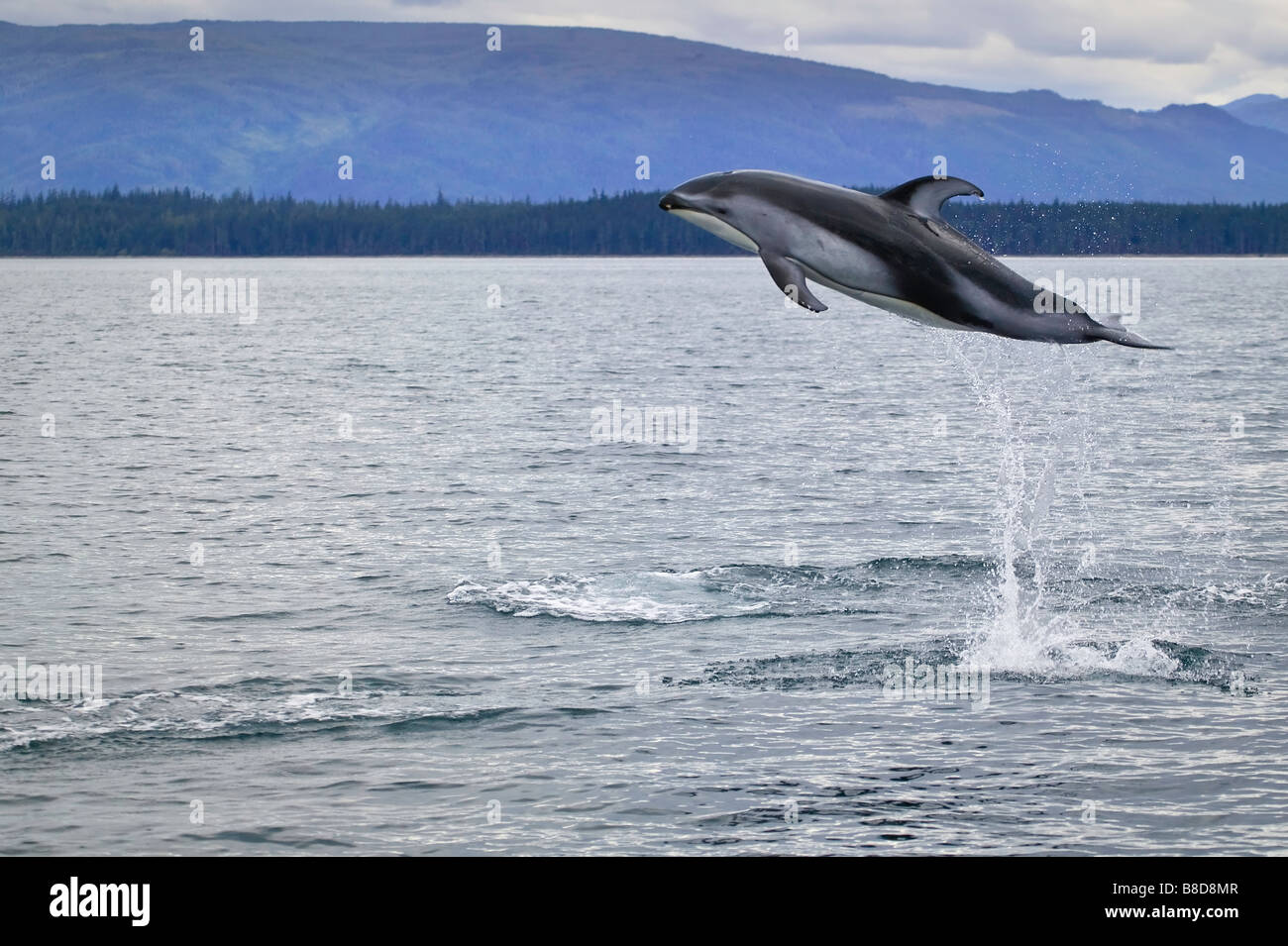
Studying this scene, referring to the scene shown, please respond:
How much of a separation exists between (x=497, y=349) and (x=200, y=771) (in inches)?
3319

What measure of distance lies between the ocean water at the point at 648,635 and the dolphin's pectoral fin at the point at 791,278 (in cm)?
316

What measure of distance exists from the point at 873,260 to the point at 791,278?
2.01 ft

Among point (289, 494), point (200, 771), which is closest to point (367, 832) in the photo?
point (200, 771)

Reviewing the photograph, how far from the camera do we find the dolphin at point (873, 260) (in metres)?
10.1

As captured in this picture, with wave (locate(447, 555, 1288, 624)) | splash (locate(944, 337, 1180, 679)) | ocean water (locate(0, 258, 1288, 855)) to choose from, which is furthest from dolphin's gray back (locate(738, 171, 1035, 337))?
wave (locate(447, 555, 1288, 624))

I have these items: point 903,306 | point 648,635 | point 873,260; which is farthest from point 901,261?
point 648,635

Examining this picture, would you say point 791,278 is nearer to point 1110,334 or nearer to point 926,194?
point 926,194

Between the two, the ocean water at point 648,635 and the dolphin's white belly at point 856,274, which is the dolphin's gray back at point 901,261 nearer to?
the dolphin's white belly at point 856,274

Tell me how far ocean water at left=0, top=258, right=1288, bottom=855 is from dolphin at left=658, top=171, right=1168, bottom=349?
105 inches

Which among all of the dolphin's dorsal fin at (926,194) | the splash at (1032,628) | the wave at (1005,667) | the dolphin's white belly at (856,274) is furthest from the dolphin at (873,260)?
the wave at (1005,667)

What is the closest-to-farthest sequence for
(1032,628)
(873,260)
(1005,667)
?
(873,260) < (1005,667) < (1032,628)

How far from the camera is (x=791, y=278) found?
9867mm

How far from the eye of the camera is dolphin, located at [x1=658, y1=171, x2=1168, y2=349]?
10055 millimetres
